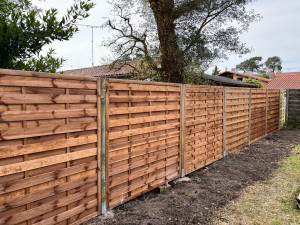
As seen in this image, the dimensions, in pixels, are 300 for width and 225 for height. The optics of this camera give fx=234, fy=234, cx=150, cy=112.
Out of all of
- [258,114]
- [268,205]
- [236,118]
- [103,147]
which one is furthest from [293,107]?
[103,147]

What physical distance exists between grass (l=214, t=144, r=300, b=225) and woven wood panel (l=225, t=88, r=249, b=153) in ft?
5.51

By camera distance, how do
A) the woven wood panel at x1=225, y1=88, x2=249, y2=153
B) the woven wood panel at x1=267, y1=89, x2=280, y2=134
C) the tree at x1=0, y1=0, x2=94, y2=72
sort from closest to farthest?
the tree at x1=0, y1=0, x2=94, y2=72
the woven wood panel at x1=225, y1=88, x2=249, y2=153
the woven wood panel at x1=267, y1=89, x2=280, y2=134

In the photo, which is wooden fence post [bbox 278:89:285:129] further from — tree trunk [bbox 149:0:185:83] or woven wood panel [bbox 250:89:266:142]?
tree trunk [bbox 149:0:185:83]

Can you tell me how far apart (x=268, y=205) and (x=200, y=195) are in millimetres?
975

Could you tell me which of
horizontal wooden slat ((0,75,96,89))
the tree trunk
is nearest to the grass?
horizontal wooden slat ((0,75,96,89))

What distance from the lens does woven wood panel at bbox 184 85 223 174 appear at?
4.52 metres

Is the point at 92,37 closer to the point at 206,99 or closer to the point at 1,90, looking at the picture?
the point at 206,99

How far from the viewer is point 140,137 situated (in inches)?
136

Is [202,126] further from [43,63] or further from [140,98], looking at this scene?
[43,63]

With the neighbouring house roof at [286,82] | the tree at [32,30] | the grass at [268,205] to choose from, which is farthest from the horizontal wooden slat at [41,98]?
the neighbouring house roof at [286,82]

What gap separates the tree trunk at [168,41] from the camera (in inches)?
304

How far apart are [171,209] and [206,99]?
2.58 metres

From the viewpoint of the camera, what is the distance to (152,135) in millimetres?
3686

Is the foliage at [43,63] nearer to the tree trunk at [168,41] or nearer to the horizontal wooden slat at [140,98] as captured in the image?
the horizontal wooden slat at [140,98]
